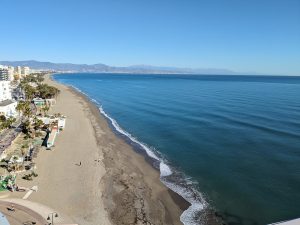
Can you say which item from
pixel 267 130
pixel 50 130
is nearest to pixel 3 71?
pixel 50 130

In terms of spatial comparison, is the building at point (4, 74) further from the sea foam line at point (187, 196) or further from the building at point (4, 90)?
the sea foam line at point (187, 196)

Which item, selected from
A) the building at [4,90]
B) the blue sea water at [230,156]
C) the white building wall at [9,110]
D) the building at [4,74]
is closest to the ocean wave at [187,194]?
the blue sea water at [230,156]

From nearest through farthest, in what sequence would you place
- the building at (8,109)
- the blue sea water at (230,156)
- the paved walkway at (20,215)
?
the paved walkway at (20,215)
the blue sea water at (230,156)
the building at (8,109)

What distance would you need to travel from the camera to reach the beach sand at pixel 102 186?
101 feet

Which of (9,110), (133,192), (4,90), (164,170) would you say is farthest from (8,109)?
(133,192)

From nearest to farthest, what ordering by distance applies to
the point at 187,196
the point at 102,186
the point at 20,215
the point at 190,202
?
the point at 20,215, the point at 190,202, the point at 187,196, the point at 102,186

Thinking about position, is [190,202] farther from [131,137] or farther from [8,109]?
[8,109]

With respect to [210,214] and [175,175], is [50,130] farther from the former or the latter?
[210,214]

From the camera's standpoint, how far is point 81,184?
37031mm

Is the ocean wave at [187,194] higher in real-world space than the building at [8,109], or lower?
lower

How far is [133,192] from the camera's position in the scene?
36.2 metres

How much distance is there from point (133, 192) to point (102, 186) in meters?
3.81

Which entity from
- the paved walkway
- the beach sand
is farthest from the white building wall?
the paved walkway

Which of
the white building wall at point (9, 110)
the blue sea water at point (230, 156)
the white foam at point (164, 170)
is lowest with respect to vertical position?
the white foam at point (164, 170)
